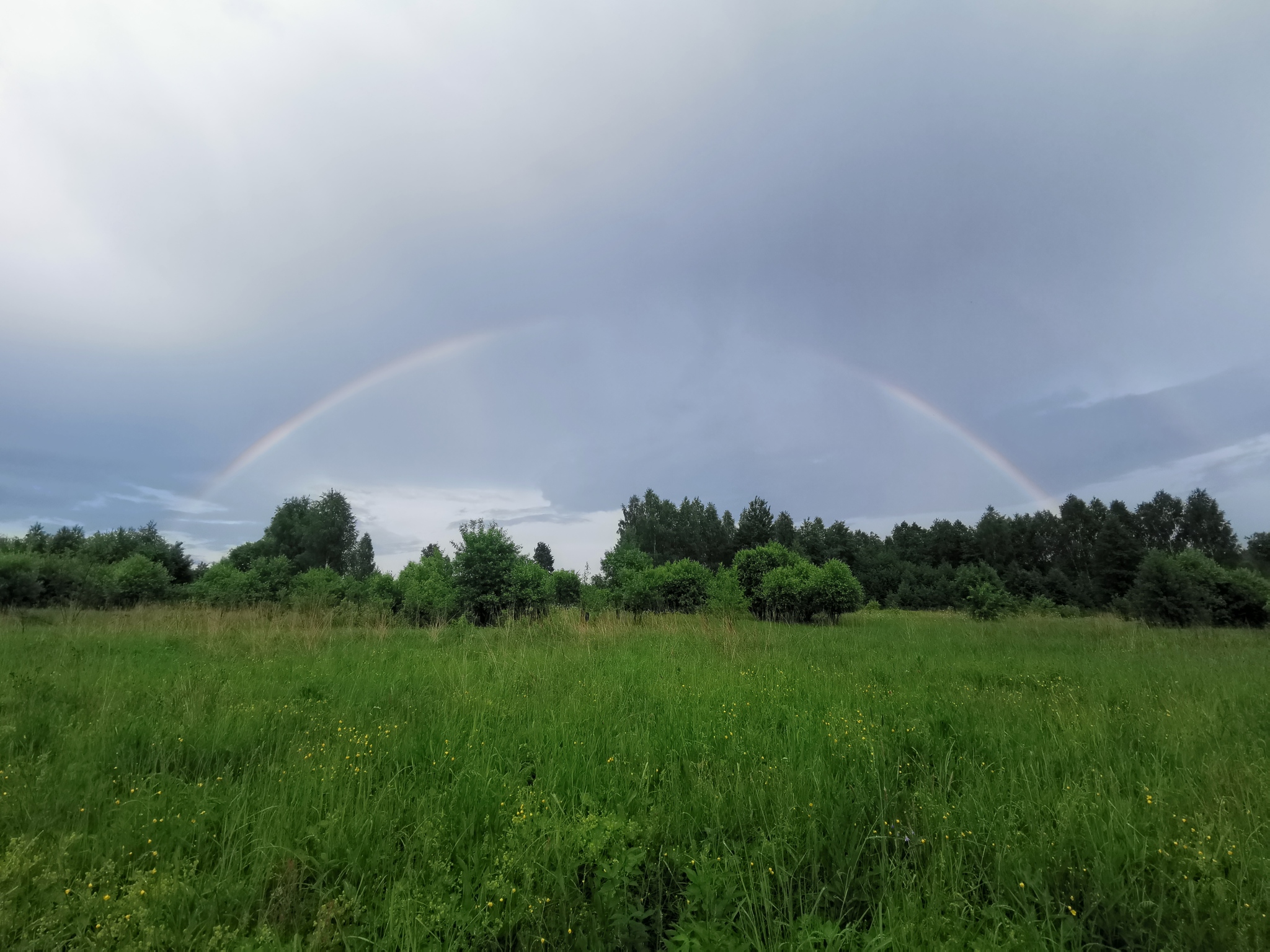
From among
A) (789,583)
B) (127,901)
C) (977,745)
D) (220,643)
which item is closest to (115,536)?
(220,643)

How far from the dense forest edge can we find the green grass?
8094 mm

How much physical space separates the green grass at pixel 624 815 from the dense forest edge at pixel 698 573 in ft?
26.6

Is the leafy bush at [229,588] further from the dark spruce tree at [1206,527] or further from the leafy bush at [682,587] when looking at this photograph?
the dark spruce tree at [1206,527]

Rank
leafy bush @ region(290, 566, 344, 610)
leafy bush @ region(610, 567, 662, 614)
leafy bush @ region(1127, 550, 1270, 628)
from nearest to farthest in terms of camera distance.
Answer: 1. leafy bush @ region(290, 566, 344, 610)
2. leafy bush @ region(1127, 550, 1270, 628)
3. leafy bush @ region(610, 567, 662, 614)

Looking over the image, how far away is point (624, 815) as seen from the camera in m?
3.15

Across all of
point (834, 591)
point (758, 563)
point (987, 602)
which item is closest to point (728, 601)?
point (834, 591)

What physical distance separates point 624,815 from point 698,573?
73.3 ft

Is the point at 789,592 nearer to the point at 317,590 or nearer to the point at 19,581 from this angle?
the point at 317,590

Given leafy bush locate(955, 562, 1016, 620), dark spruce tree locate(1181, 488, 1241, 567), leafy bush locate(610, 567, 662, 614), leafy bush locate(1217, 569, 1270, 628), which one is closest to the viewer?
leafy bush locate(1217, 569, 1270, 628)

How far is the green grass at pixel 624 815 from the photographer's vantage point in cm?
232

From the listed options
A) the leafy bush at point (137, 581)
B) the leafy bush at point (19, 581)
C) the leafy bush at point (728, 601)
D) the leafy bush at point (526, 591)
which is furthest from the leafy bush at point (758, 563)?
the leafy bush at point (137, 581)

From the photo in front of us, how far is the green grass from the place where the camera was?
2322 millimetres

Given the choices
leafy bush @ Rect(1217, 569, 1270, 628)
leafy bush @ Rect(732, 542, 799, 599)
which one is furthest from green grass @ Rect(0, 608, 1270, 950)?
leafy bush @ Rect(1217, 569, 1270, 628)

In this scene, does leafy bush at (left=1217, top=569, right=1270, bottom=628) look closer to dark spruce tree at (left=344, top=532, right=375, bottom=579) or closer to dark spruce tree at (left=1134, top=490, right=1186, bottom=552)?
dark spruce tree at (left=1134, top=490, right=1186, bottom=552)
